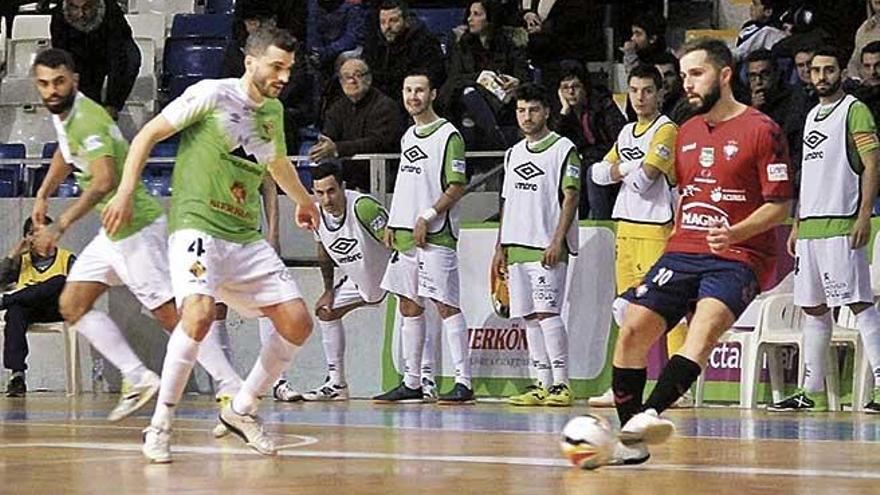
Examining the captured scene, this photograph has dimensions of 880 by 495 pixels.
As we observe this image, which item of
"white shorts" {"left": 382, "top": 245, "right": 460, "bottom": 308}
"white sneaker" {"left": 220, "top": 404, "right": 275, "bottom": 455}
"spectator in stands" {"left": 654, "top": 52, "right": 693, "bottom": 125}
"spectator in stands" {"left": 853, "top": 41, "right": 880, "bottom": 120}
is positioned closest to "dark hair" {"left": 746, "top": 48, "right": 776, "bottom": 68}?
"spectator in stands" {"left": 654, "top": 52, "right": 693, "bottom": 125}

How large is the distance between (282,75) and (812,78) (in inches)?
209

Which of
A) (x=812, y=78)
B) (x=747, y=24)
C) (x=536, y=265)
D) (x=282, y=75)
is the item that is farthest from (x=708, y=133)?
(x=747, y=24)

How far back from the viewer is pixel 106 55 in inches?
721

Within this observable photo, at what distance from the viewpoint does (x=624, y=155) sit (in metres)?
14.0

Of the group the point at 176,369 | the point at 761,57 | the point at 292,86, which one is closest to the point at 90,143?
the point at 176,369

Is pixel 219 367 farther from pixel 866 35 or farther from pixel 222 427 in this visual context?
pixel 866 35

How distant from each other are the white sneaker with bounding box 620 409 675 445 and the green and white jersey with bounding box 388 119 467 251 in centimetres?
658

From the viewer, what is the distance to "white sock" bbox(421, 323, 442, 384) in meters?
15.1

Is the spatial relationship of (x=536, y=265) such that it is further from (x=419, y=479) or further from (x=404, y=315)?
(x=419, y=479)

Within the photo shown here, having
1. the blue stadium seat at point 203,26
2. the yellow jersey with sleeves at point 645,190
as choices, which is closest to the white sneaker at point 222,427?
the yellow jersey with sleeves at point 645,190

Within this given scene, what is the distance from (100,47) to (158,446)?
10.3 metres

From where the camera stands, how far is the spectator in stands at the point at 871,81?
14.2 meters

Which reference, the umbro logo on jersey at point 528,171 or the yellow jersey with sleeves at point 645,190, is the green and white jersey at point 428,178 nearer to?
the umbro logo on jersey at point 528,171

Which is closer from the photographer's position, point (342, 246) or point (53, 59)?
point (53, 59)
